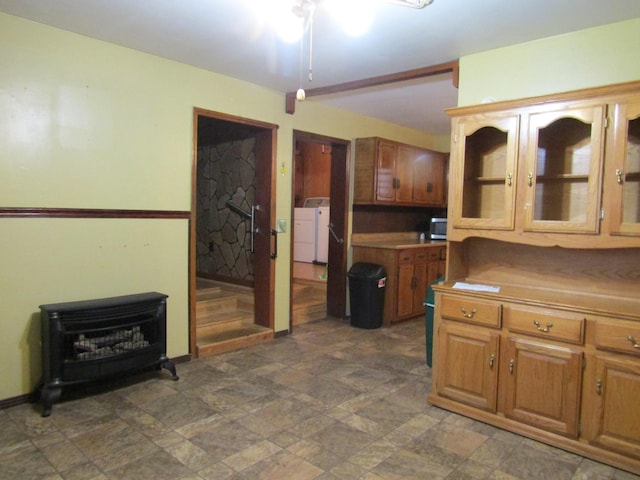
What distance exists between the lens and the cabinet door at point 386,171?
523 cm

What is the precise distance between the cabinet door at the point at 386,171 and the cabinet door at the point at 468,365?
2576 mm

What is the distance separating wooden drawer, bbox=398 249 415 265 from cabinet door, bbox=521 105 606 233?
7.93 ft

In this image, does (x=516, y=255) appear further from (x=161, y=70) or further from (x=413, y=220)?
(x=413, y=220)

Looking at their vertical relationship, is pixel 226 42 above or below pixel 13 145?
above

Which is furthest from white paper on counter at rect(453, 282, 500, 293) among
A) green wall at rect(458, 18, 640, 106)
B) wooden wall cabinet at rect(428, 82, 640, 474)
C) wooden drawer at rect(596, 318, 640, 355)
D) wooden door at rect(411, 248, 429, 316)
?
wooden door at rect(411, 248, 429, 316)

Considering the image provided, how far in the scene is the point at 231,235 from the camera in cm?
522

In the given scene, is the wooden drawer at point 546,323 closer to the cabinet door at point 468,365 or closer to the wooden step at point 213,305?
the cabinet door at point 468,365

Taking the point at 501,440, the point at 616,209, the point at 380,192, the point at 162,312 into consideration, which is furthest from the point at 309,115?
the point at 501,440

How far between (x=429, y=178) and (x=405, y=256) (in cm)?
138

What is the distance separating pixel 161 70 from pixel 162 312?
6.17ft

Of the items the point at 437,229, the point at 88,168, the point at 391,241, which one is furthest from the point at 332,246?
the point at 88,168

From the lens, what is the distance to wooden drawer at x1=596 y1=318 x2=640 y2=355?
228 cm

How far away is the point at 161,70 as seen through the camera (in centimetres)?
351

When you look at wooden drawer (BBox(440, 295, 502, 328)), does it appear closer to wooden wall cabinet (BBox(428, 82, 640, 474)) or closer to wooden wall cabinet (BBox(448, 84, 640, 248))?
wooden wall cabinet (BBox(428, 82, 640, 474))
